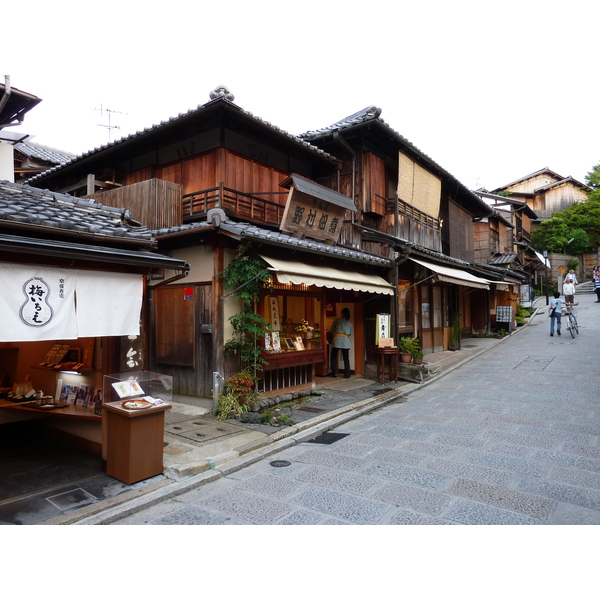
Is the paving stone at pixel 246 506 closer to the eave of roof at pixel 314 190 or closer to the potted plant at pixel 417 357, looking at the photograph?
the eave of roof at pixel 314 190

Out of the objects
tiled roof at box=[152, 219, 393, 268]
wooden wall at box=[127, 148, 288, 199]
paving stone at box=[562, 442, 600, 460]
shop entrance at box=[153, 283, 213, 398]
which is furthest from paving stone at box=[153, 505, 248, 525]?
wooden wall at box=[127, 148, 288, 199]

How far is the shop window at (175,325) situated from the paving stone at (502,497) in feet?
21.5

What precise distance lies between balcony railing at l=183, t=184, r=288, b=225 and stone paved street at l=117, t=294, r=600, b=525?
621cm

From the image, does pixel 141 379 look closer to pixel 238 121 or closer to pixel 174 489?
pixel 174 489

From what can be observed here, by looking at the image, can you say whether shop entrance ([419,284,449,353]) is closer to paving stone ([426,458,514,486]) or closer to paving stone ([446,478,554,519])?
paving stone ([426,458,514,486])

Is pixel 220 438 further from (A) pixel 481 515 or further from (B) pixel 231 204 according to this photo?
(B) pixel 231 204

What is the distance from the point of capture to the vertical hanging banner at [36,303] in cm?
478

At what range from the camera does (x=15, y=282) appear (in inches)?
192

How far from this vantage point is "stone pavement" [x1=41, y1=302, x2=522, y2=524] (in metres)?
5.13

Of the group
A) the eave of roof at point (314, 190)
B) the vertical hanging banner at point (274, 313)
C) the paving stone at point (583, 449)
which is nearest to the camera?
the paving stone at point (583, 449)

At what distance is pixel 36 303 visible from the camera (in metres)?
5.06

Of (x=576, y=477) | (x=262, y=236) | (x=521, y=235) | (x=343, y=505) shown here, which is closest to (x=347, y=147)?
(x=262, y=236)

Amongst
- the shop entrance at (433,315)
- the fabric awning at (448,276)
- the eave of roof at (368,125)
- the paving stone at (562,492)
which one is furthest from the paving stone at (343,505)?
the shop entrance at (433,315)

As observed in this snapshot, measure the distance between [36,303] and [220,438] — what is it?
12.6 ft
